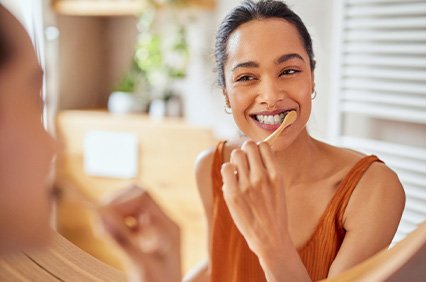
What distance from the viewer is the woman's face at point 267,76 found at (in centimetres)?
28

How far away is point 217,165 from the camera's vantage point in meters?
0.32

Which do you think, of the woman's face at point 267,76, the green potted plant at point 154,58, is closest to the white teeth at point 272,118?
the woman's face at point 267,76

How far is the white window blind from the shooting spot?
0.34 meters

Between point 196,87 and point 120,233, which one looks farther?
point 196,87

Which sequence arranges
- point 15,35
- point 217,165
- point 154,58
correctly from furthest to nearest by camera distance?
1. point 154,58
2. point 217,165
3. point 15,35

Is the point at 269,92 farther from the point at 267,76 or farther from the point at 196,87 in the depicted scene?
the point at 196,87

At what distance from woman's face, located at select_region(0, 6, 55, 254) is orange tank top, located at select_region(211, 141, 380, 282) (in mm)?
104

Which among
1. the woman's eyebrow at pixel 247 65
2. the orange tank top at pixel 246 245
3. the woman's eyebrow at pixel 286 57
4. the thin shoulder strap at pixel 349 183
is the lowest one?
the orange tank top at pixel 246 245

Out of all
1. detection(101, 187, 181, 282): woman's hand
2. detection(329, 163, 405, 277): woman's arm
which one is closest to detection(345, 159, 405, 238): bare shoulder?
detection(329, 163, 405, 277): woman's arm

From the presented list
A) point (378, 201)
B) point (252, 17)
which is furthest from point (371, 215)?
point (252, 17)

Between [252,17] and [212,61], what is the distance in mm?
34

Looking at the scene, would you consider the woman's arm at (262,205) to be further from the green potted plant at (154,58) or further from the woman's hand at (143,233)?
the green potted plant at (154,58)

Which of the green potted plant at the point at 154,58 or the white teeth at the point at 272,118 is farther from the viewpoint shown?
the green potted plant at the point at 154,58

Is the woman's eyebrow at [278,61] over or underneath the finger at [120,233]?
over
